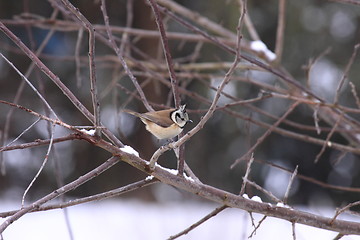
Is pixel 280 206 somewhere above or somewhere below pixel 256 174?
below

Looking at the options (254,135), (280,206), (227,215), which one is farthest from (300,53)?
(280,206)

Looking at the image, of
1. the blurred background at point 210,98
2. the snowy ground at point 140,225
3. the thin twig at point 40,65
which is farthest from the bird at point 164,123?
the blurred background at point 210,98

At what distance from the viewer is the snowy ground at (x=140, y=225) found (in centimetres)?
471

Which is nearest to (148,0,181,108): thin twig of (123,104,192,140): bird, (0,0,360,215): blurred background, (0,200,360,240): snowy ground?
(123,104,192,140): bird

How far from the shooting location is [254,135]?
26.0 feet

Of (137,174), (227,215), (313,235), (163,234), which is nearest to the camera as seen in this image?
(313,235)

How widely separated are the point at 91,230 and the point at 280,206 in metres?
3.91

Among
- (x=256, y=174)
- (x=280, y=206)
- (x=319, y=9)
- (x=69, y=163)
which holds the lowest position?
(x=280, y=206)

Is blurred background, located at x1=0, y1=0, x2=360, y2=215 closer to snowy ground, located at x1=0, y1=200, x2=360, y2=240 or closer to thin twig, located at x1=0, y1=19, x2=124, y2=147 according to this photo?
snowy ground, located at x1=0, y1=200, x2=360, y2=240

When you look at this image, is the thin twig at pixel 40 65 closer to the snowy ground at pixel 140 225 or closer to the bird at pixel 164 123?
the bird at pixel 164 123

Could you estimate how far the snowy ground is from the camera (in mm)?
4715

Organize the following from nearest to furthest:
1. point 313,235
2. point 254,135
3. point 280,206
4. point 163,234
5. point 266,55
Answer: point 280,206 < point 266,55 < point 313,235 < point 163,234 < point 254,135

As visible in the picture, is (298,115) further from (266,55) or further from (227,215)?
(266,55)

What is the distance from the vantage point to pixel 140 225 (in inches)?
207
